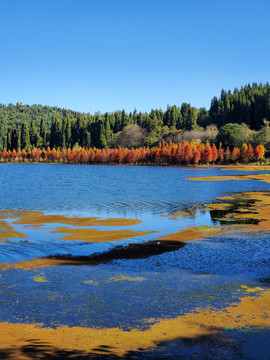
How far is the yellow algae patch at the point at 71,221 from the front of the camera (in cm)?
2327

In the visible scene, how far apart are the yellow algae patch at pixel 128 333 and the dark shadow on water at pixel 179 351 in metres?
0.06

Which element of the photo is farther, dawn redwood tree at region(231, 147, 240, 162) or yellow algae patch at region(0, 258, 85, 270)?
dawn redwood tree at region(231, 147, 240, 162)

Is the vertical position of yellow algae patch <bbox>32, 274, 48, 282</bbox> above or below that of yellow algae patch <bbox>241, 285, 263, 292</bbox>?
above

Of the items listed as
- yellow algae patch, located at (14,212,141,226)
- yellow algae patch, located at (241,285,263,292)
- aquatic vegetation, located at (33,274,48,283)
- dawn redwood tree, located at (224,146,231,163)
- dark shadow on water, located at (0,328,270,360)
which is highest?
dawn redwood tree, located at (224,146,231,163)

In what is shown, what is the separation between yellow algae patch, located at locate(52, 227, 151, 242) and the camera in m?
18.7

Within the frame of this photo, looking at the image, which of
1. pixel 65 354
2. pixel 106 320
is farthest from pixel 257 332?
Answer: pixel 65 354

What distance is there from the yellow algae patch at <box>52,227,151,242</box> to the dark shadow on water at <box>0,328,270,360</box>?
10.4 meters

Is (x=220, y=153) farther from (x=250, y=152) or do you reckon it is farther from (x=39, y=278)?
(x=39, y=278)

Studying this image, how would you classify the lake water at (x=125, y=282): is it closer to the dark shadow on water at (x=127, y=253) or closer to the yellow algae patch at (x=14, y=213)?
the dark shadow on water at (x=127, y=253)

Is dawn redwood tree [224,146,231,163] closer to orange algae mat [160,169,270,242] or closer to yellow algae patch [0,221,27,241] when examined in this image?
orange algae mat [160,169,270,242]

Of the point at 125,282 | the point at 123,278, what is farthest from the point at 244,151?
the point at 125,282

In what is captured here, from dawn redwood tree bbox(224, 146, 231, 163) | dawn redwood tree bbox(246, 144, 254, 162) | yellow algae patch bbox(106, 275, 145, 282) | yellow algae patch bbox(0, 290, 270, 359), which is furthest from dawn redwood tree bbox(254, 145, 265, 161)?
yellow algae patch bbox(0, 290, 270, 359)

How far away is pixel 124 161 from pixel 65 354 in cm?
15859

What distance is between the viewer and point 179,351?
781 cm
